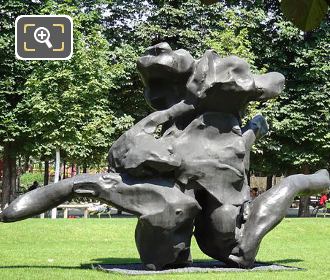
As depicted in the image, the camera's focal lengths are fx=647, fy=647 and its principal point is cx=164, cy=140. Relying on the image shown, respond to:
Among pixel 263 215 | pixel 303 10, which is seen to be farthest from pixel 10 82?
pixel 303 10

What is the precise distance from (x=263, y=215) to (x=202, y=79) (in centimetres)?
204

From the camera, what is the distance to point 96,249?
12180 millimetres

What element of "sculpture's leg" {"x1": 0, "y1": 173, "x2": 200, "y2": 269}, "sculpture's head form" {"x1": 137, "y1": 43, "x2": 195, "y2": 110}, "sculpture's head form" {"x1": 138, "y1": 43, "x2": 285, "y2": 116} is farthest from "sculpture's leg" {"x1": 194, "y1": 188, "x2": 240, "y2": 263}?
"sculpture's head form" {"x1": 137, "y1": 43, "x2": 195, "y2": 110}

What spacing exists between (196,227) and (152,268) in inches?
37.8

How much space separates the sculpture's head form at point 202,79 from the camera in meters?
8.70

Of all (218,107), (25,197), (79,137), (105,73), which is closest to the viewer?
(25,197)

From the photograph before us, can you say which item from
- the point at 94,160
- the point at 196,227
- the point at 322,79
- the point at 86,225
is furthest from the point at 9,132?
the point at 196,227

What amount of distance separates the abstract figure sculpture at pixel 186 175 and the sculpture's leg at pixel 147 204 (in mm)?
13

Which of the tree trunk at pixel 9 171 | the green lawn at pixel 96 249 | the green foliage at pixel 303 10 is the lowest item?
the tree trunk at pixel 9 171

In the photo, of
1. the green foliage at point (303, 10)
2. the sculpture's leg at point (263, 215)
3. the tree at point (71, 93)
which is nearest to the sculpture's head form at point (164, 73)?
the sculpture's leg at point (263, 215)

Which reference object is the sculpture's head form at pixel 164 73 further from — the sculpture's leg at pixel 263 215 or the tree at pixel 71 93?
the tree at pixel 71 93

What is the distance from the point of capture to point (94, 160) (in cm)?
2742

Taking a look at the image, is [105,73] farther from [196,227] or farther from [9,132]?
[196,227]

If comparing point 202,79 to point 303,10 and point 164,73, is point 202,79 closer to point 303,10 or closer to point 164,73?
point 164,73
